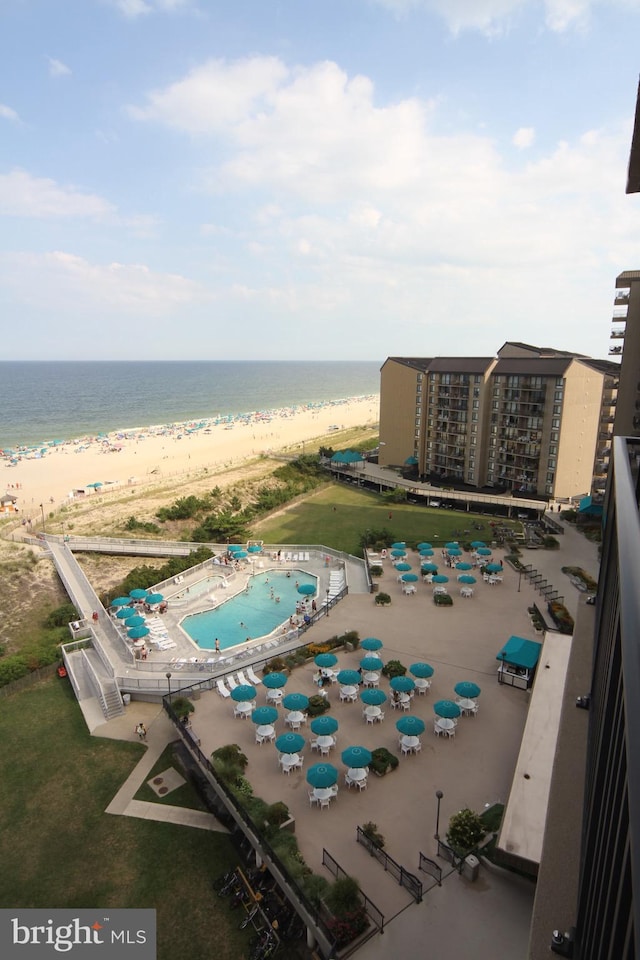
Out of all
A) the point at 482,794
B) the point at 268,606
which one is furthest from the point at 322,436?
the point at 482,794

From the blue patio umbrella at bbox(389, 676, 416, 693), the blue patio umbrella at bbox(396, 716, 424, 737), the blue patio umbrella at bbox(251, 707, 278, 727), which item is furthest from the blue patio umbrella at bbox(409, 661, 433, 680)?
the blue patio umbrella at bbox(251, 707, 278, 727)

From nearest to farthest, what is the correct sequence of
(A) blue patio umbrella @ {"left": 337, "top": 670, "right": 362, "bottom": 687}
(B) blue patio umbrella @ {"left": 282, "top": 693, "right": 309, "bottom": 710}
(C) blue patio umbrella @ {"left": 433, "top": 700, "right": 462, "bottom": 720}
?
(C) blue patio umbrella @ {"left": 433, "top": 700, "right": 462, "bottom": 720}
(B) blue patio umbrella @ {"left": 282, "top": 693, "right": 309, "bottom": 710}
(A) blue patio umbrella @ {"left": 337, "top": 670, "right": 362, "bottom": 687}

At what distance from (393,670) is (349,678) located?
10.2 ft

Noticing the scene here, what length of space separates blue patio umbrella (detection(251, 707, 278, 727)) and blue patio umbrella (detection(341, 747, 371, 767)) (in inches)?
153

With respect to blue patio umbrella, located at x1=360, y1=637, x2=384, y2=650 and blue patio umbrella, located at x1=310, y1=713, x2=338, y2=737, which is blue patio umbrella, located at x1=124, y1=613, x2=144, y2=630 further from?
blue patio umbrella, located at x1=310, y1=713, x2=338, y2=737

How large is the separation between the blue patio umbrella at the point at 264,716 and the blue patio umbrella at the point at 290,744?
60.5 inches

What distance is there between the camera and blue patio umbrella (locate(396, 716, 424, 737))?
73.6ft

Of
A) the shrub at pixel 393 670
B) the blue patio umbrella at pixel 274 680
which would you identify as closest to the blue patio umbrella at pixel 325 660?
the blue patio umbrella at pixel 274 680

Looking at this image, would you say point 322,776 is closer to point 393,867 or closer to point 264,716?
point 393,867

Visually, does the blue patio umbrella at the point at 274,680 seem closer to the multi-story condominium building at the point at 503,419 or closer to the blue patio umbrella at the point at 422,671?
the blue patio umbrella at the point at 422,671

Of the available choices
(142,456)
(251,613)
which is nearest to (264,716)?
(251,613)

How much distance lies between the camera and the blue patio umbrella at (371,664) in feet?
90.8

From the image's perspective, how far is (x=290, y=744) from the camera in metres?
22.1

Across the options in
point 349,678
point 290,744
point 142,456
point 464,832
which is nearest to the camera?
point 464,832
